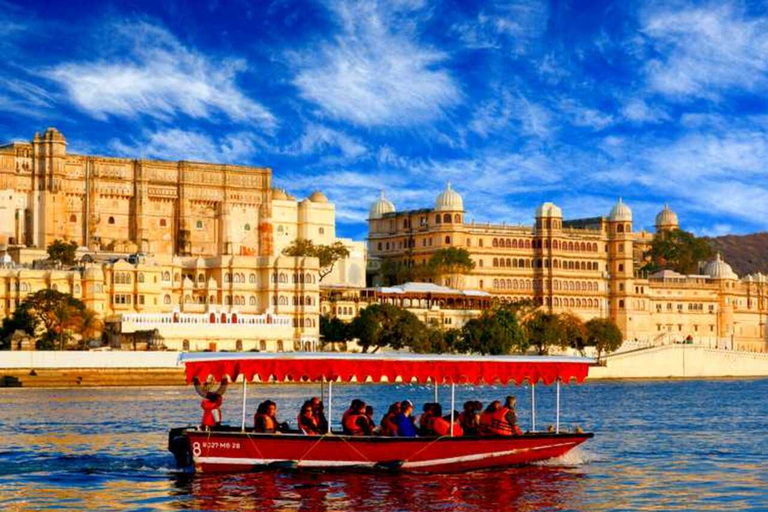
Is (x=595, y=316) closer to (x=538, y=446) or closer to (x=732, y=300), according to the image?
(x=732, y=300)

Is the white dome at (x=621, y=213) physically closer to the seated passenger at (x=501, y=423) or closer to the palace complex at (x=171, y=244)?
the palace complex at (x=171, y=244)

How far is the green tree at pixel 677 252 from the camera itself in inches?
6668

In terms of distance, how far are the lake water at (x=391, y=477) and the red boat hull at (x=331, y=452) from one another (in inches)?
15.0

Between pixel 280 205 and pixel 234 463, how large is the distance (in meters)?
101

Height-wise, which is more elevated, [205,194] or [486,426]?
[205,194]

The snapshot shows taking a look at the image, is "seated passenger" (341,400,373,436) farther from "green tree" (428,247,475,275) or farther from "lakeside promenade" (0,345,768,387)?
"green tree" (428,247,475,275)

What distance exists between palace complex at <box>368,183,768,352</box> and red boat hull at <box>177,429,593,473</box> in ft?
319

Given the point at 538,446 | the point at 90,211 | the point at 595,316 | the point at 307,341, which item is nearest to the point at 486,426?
the point at 538,446

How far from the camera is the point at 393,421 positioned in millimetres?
35344

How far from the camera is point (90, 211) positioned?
124812mm

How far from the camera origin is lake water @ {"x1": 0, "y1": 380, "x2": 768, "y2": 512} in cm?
3119

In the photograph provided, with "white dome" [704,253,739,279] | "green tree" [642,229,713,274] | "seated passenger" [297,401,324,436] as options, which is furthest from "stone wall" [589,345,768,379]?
"seated passenger" [297,401,324,436]

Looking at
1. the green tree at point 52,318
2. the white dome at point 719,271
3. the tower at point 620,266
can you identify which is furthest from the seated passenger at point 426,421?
the white dome at point 719,271

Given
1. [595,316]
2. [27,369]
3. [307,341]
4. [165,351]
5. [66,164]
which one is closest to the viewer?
[27,369]
